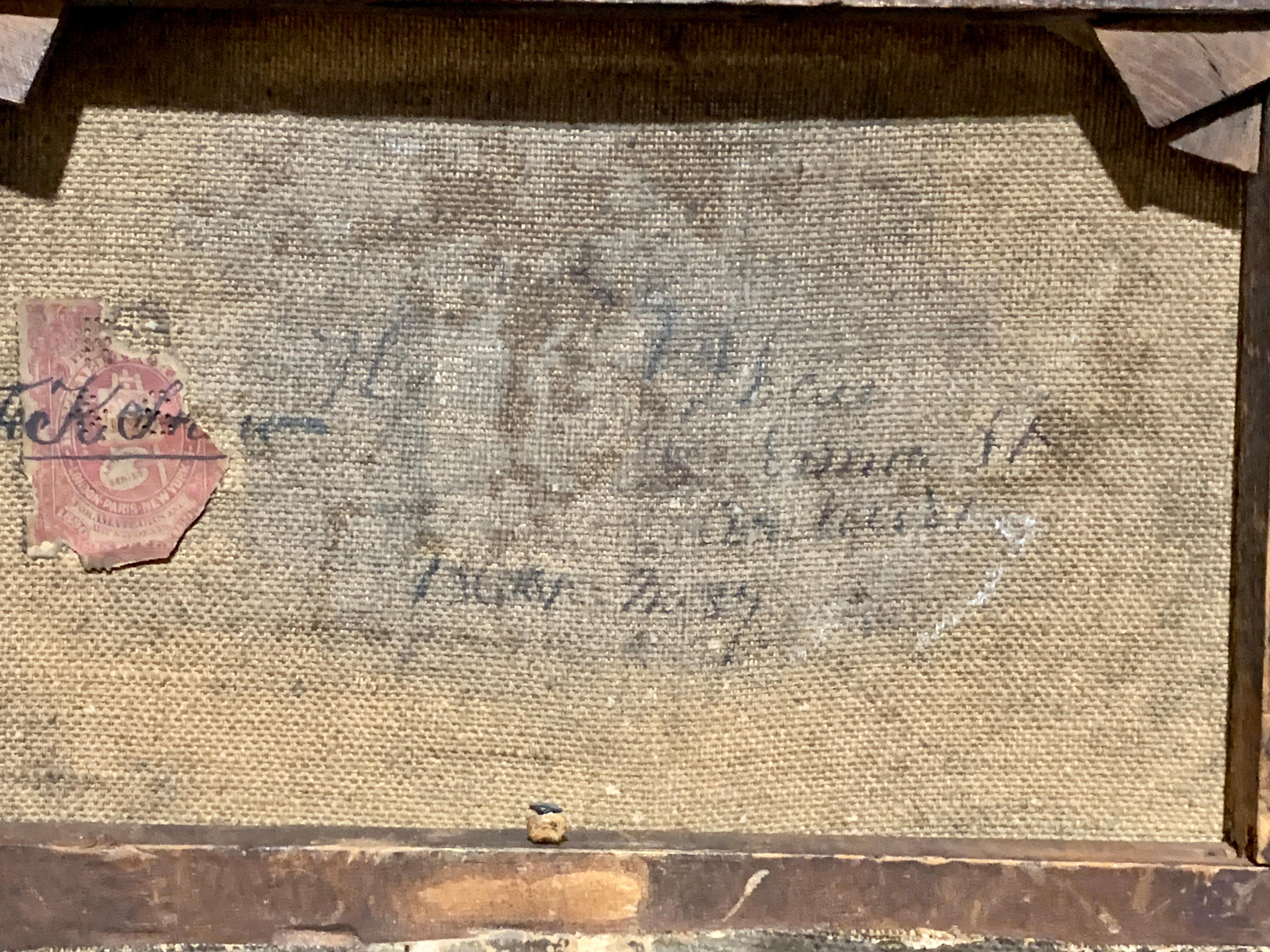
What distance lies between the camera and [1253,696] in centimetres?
96

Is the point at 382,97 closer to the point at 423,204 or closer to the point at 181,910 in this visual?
the point at 423,204

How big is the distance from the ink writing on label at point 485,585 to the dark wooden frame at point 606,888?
234mm

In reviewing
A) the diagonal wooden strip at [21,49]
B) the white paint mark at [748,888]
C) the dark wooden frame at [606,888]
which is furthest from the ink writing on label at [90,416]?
the white paint mark at [748,888]

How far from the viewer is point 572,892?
0.91m

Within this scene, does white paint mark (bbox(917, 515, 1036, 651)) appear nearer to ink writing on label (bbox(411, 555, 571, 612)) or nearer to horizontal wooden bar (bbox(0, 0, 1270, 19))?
ink writing on label (bbox(411, 555, 571, 612))

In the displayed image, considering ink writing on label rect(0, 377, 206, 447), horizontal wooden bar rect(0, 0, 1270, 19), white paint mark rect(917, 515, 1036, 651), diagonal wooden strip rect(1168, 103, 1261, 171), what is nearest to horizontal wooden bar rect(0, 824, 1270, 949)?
white paint mark rect(917, 515, 1036, 651)

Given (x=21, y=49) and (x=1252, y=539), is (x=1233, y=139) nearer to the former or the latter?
(x=1252, y=539)

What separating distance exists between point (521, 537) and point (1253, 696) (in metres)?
0.75

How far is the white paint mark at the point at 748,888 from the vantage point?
908 mm

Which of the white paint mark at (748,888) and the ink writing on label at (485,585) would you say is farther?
the ink writing on label at (485,585)

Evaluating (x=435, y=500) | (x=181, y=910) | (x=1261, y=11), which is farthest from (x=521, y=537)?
(x=1261, y=11)

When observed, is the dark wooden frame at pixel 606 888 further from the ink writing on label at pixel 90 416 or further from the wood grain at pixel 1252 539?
the ink writing on label at pixel 90 416

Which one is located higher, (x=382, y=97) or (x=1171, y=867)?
(x=382, y=97)

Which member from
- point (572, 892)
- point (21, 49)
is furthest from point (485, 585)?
point (21, 49)
